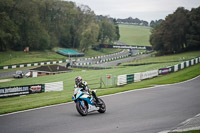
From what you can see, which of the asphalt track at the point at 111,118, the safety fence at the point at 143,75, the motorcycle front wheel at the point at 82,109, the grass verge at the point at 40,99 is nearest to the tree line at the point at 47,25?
the safety fence at the point at 143,75

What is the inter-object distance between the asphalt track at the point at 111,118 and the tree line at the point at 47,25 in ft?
188

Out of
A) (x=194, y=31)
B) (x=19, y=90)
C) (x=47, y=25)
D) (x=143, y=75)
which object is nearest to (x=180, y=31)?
(x=194, y=31)

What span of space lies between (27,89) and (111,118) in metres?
17.2

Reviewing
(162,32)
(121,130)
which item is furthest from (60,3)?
(121,130)

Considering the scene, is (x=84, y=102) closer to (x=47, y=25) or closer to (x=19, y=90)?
(x=19, y=90)

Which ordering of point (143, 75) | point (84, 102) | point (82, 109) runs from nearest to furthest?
point (82, 109) < point (84, 102) < point (143, 75)

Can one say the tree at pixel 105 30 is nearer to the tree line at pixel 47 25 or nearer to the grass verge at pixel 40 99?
the tree line at pixel 47 25

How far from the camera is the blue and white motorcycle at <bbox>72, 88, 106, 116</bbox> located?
519 inches

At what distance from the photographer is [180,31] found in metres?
81.5

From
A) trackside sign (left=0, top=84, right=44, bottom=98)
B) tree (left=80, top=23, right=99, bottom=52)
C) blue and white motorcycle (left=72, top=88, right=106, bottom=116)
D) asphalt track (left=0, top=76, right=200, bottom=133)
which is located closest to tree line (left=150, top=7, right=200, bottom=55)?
tree (left=80, top=23, right=99, bottom=52)

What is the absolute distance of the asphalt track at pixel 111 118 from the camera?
35.4 ft

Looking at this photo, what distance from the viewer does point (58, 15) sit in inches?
4109

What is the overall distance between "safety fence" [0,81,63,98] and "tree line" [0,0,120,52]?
136ft

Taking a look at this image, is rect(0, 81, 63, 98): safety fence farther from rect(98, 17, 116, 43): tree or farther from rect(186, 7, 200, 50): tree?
rect(98, 17, 116, 43): tree
